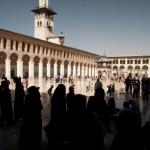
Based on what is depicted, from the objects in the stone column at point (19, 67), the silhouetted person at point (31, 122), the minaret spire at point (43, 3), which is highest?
the minaret spire at point (43, 3)

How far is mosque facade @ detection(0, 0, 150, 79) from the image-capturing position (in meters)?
32.9

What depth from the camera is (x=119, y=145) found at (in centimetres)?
249

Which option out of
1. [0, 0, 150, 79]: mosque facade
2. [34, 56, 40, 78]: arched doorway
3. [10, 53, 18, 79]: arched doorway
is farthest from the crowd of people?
[34, 56, 40, 78]: arched doorway

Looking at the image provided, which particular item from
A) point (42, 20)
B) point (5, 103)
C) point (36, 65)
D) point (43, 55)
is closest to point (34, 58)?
point (36, 65)

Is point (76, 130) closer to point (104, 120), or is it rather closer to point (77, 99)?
point (77, 99)

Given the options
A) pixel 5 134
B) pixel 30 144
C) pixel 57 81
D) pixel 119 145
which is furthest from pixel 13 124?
pixel 57 81

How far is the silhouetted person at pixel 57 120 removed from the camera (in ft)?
16.4

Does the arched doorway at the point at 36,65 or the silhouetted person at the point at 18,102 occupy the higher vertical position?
the arched doorway at the point at 36,65

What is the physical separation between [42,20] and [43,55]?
12.3 metres

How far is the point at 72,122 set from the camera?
4.59 metres

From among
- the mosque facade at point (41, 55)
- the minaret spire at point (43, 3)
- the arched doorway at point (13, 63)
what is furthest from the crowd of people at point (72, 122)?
the minaret spire at point (43, 3)

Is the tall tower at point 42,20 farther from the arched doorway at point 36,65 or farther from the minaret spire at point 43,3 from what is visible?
the arched doorway at point 36,65

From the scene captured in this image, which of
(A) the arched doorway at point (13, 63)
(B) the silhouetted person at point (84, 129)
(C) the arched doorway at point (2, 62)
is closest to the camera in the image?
(B) the silhouetted person at point (84, 129)

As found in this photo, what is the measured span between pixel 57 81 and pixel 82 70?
27790 mm
